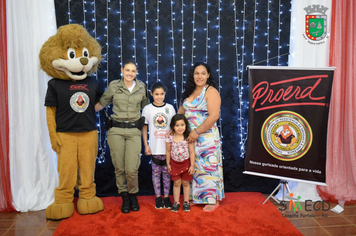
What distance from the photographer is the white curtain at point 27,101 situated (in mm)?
2840

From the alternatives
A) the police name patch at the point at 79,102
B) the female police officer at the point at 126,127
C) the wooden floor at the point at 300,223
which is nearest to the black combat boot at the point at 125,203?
the female police officer at the point at 126,127

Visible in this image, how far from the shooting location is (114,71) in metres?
3.18

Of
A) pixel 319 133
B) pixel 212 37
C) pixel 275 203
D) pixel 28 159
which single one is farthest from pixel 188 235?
pixel 212 37

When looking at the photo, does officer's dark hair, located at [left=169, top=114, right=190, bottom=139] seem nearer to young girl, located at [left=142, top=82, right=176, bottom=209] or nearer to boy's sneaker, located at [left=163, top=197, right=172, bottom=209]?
young girl, located at [left=142, top=82, right=176, bottom=209]

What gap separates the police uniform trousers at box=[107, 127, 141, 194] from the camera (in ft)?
9.07

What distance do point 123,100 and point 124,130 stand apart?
300 millimetres

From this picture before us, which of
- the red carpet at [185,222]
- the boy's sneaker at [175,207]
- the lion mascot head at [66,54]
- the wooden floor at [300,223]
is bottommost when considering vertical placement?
the wooden floor at [300,223]

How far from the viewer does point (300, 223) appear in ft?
8.43

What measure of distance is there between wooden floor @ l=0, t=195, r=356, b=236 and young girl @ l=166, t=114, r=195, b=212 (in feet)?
3.47

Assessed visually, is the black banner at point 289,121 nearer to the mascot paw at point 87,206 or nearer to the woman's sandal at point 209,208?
the woman's sandal at point 209,208

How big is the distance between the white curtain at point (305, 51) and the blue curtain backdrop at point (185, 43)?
5.3 inches

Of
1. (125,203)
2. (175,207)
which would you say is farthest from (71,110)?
(175,207)

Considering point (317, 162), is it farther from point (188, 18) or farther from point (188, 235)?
point (188, 18)

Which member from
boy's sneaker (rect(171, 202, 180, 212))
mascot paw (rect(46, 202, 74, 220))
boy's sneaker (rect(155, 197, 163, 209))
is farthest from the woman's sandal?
mascot paw (rect(46, 202, 74, 220))
